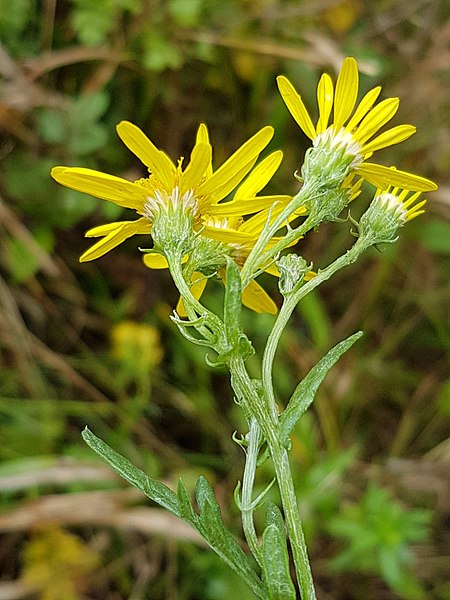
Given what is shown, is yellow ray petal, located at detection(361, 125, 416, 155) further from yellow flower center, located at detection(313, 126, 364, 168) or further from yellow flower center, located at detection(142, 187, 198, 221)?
yellow flower center, located at detection(142, 187, 198, 221)

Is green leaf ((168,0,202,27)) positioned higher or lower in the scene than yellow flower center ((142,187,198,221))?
higher

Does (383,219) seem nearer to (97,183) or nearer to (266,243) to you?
(266,243)

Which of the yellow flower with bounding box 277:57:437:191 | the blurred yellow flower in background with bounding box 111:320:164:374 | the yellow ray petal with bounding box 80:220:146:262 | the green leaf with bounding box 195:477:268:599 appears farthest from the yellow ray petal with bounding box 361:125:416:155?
the blurred yellow flower in background with bounding box 111:320:164:374

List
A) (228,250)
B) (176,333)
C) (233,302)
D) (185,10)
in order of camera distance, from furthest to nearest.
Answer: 1. (176,333)
2. (185,10)
3. (228,250)
4. (233,302)

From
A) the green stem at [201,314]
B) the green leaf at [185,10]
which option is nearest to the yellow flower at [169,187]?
the green stem at [201,314]

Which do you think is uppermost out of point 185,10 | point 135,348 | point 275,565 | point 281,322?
point 185,10

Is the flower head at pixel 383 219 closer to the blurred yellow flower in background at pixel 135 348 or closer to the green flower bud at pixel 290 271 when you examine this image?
the green flower bud at pixel 290 271

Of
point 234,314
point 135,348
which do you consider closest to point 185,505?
point 234,314
